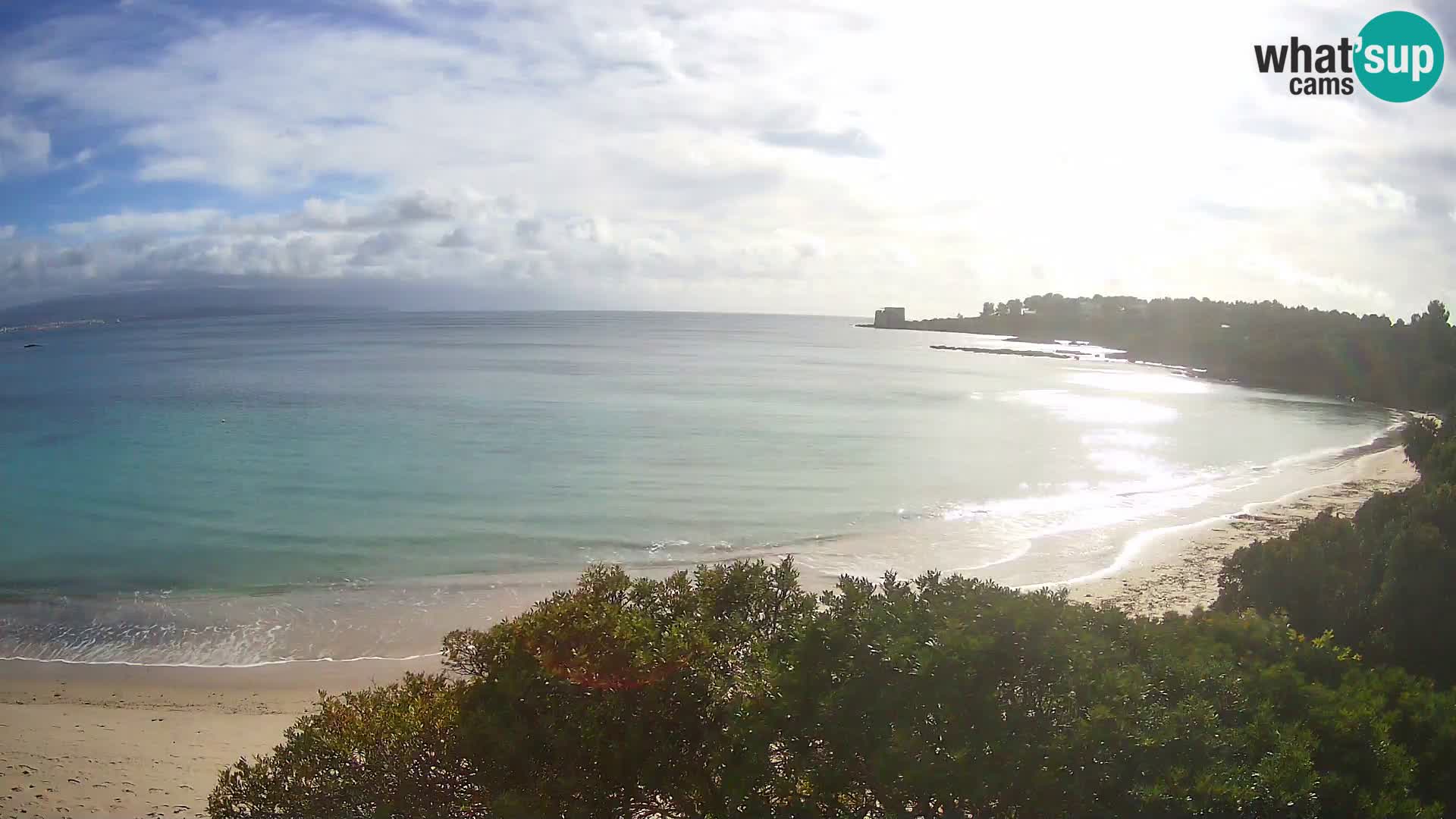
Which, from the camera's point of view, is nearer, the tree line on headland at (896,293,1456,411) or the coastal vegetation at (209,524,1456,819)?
the coastal vegetation at (209,524,1456,819)

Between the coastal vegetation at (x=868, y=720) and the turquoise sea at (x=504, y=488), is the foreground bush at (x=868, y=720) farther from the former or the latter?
the turquoise sea at (x=504, y=488)

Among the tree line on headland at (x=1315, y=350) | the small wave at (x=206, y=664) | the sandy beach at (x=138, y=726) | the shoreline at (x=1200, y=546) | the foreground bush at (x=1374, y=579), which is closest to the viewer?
the foreground bush at (x=1374, y=579)

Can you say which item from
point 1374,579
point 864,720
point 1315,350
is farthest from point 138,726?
point 1315,350

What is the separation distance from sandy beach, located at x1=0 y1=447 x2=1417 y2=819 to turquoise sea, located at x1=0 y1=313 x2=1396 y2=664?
737mm

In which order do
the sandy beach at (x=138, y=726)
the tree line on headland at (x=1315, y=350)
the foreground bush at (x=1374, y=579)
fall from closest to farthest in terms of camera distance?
the foreground bush at (x=1374, y=579) → the sandy beach at (x=138, y=726) → the tree line on headland at (x=1315, y=350)

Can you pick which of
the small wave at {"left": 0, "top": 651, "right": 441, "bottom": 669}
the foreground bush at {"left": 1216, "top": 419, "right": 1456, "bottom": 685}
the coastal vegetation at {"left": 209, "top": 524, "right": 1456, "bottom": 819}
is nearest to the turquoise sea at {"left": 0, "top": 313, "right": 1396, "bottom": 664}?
the small wave at {"left": 0, "top": 651, "right": 441, "bottom": 669}

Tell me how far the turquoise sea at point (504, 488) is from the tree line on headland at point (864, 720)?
27.2 ft

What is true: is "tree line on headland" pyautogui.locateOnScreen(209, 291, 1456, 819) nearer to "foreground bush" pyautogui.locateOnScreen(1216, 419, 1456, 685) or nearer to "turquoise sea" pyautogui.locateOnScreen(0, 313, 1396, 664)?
"foreground bush" pyautogui.locateOnScreen(1216, 419, 1456, 685)

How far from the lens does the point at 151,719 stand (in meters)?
10.8

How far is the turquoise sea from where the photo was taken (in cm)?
1593

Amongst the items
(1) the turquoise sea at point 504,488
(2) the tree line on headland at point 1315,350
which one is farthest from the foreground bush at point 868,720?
(2) the tree line on headland at point 1315,350

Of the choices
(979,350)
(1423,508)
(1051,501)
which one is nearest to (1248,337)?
(979,350)

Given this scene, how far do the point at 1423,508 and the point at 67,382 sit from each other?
6978cm

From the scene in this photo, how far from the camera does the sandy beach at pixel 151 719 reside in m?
8.80
